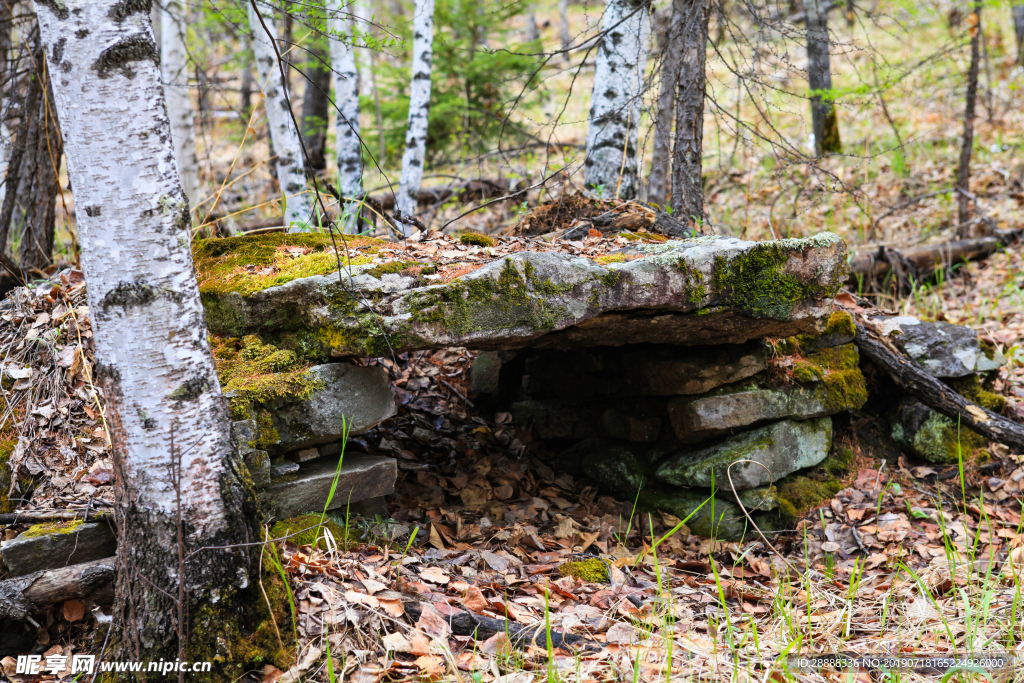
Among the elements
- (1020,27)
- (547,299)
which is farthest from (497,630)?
(1020,27)

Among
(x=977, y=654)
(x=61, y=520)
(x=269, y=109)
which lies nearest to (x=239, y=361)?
(x=61, y=520)

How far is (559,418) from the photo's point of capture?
491cm

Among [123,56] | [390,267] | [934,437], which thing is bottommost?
[934,437]

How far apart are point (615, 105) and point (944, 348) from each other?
3298 mm

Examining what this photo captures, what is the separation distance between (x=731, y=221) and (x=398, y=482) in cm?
644

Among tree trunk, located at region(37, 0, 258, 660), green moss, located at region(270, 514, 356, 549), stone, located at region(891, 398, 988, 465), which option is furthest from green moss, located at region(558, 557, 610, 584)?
stone, located at region(891, 398, 988, 465)

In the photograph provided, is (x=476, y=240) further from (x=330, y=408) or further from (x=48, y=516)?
(x=48, y=516)

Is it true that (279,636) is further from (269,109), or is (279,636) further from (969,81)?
(969,81)

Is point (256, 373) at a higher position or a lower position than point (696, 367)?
higher

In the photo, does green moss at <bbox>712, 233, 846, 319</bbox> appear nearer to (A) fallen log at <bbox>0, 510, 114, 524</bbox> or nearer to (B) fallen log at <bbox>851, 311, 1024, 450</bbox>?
(B) fallen log at <bbox>851, 311, 1024, 450</bbox>

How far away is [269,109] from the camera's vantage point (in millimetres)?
6551

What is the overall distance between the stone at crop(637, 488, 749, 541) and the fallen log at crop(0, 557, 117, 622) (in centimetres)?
300

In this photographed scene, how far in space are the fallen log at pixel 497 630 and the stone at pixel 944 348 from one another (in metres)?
3.45

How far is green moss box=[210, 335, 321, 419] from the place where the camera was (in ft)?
9.33
